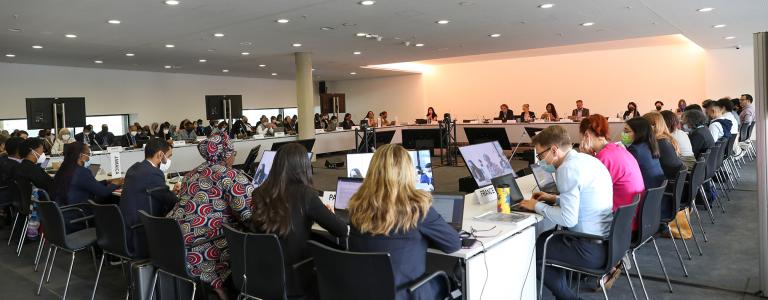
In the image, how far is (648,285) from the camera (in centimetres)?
381

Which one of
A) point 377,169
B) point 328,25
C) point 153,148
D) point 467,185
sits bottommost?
point 467,185

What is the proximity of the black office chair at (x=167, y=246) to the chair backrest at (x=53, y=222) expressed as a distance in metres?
1.12

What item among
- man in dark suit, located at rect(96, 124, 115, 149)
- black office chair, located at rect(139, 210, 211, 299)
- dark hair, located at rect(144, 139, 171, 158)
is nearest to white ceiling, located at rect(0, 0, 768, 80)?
man in dark suit, located at rect(96, 124, 115, 149)

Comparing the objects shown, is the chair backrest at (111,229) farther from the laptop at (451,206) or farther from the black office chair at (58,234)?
the laptop at (451,206)

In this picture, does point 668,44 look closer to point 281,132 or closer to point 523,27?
point 523,27

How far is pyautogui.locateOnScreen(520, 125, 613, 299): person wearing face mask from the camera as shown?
297 cm

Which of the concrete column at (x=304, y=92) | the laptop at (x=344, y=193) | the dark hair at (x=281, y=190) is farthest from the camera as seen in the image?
the concrete column at (x=304, y=92)

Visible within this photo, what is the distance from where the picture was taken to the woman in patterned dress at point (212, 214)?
3160mm

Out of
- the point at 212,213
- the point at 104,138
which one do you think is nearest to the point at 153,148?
the point at 212,213

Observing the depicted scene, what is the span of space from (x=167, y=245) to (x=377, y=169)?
4.55 feet

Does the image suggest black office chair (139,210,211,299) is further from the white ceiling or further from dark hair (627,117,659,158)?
the white ceiling

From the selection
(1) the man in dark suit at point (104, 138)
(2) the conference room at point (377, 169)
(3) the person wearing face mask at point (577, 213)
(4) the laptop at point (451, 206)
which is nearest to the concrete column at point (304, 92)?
(2) the conference room at point (377, 169)

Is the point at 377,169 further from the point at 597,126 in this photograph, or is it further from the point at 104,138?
the point at 104,138

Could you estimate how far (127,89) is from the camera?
15.0m
